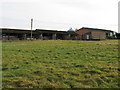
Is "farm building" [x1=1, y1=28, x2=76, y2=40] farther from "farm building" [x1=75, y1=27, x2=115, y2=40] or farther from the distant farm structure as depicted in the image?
"farm building" [x1=75, y1=27, x2=115, y2=40]

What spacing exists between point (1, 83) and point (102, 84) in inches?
127

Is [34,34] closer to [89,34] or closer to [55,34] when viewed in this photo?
[55,34]

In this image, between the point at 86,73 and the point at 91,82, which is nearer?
the point at 91,82

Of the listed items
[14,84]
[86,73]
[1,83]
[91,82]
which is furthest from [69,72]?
[1,83]

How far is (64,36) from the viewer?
184ft

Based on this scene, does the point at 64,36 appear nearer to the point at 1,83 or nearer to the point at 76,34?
the point at 76,34

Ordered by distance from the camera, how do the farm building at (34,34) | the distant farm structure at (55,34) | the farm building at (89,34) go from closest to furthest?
the farm building at (34,34)
the distant farm structure at (55,34)
the farm building at (89,34)

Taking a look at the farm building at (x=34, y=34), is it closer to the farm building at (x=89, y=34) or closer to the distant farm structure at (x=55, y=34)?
the distant farm structure at (x=55, y=34)

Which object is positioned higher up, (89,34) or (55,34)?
(89,34)

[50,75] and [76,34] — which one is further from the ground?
[76,34]

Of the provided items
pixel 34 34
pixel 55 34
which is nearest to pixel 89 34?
pixel 55 34

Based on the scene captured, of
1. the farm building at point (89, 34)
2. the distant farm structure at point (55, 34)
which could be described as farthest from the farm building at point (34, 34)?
the farm building at point (89, 34)

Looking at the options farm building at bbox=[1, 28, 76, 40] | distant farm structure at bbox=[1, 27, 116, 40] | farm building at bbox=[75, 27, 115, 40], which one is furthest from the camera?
farm building at bbox=[75, 27, 115, 40]

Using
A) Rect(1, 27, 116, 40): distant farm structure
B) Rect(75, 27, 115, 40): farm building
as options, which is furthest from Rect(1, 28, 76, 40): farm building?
Rect(75, 27, 115, 40): farm building
